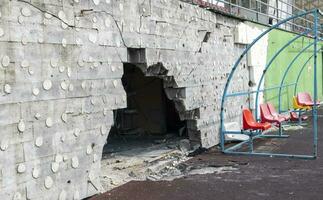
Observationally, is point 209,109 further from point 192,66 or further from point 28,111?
point 28,111

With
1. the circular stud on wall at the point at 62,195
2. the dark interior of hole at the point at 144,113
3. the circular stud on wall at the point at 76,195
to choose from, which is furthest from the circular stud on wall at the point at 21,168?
the dark interior of hole at the point at 144,113

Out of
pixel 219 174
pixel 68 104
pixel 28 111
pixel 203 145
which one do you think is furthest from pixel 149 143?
pixel 28 111

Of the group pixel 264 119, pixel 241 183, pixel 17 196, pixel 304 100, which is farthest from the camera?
pixel 304 100

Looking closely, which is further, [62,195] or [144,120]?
[144,120]

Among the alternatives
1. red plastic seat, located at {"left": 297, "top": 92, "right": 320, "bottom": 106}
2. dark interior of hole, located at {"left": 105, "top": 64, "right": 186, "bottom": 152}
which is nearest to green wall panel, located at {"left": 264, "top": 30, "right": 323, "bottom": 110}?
red plastic seat, located at {"left": 297, "top": 92, "right": 320, "bottom": 106}

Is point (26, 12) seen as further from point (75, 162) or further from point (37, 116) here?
point (75, 162)

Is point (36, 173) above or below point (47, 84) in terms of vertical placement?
below

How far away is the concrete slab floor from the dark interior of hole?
3060 mm

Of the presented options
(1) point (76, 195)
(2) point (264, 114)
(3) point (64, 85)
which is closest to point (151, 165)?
(1) point (76, 195)

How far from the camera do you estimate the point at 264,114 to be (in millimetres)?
11414

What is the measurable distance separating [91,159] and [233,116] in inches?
248

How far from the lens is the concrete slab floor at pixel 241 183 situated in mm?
6871

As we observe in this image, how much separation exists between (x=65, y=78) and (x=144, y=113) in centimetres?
658

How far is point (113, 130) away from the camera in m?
12.5
